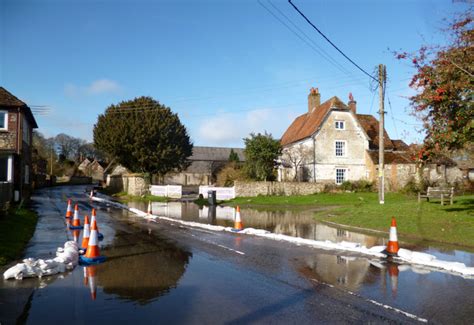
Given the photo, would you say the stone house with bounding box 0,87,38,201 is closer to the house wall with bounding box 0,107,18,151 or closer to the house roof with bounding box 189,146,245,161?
the house wall with bounding box 0,107,18,151

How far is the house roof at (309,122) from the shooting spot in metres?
38.9

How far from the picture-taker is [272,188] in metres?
32.9

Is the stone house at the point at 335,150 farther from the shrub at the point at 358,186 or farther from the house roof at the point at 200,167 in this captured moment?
the house roof at the point at 200,167

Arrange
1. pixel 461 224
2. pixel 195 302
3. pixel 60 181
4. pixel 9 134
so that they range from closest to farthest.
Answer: pixel 195 302, pixel 461 224, pixel 9 134, pixel 60 181

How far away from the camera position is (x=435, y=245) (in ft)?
38.4

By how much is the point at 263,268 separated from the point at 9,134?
77.0 ft

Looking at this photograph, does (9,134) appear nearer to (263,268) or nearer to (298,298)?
(263,268)

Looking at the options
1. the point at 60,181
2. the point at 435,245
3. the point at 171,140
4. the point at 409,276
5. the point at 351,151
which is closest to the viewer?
the point at 409,276

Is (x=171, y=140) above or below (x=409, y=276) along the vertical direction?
above

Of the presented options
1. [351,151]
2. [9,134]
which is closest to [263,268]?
[9,134]

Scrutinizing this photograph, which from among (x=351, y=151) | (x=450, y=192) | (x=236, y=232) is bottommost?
(x=236, y=232)

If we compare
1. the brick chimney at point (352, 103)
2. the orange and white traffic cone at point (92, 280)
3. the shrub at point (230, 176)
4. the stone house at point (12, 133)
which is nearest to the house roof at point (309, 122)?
the brick chimney at point (352, 103)

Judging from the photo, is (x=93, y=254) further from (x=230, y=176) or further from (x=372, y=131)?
(x=372, y=131)

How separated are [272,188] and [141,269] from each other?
2516cm
